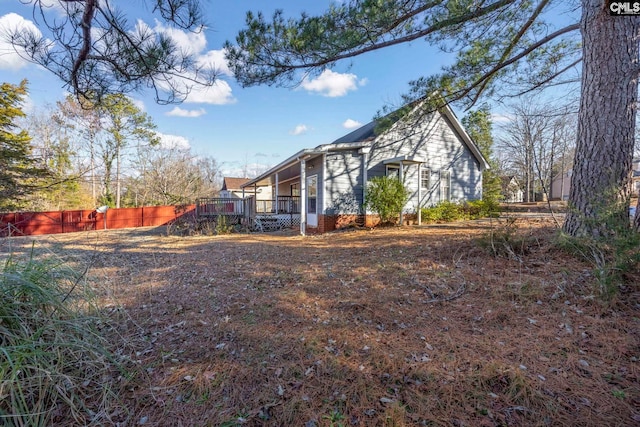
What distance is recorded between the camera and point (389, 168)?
11.2 metres

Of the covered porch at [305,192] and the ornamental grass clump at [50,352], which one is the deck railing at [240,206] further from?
the ornamental grass clump at [50,352]

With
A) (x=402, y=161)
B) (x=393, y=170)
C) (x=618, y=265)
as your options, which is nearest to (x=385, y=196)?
(x=402, y=161)

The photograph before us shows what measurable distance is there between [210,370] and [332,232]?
8086 mm

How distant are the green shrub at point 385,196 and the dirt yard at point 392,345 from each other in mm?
5292

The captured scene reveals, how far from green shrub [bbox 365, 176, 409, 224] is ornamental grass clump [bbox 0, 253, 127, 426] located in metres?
8.58

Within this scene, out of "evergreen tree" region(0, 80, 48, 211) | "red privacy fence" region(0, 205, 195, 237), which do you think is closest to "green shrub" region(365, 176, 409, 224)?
"evergreen tree" region(0, 80, 48, 211)

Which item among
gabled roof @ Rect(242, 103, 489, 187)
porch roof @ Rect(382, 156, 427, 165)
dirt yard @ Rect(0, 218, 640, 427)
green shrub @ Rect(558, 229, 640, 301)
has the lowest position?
dirt yard @ Rect(0, 218, 640, 427)

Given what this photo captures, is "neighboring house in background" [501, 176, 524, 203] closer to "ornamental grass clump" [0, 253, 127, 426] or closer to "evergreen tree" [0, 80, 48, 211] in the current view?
"ornamental grass clump" [0, 253, 127, 426]

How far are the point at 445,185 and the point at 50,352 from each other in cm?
1328

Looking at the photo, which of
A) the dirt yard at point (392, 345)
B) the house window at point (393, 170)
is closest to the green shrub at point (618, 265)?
the dirt yard at point (392, 345)

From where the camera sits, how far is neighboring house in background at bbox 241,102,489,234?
10.3 meters

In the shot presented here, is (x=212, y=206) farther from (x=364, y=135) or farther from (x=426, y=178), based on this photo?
(x=426, y=178)

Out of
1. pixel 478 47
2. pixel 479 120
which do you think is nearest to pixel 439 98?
pixel 478 47
